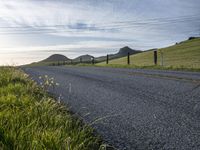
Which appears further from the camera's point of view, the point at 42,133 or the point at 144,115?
the point at 144,115

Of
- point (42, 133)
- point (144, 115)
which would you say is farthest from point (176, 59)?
point (42, 133)

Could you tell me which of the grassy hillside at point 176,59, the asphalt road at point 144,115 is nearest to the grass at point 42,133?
the asphalt road at point 144,115

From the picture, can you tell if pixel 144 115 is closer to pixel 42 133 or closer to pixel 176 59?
pixel 42 133

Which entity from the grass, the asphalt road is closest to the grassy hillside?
the asphalt road

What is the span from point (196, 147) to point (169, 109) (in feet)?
7.94

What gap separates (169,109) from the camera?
264 inches

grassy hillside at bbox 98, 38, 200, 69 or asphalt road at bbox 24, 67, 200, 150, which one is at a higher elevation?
grassy hillside at bbox 98, 38, 200, 69

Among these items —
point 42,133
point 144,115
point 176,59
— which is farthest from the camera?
point 176,59

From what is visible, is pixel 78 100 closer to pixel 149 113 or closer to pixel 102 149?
pixel 149 113

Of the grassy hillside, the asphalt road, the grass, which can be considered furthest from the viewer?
the grassy hillside

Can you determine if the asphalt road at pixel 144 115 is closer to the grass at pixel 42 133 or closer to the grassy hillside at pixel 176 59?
the grass at pixel 42 133

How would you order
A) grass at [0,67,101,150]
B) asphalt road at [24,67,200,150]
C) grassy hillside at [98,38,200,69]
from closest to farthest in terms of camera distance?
grass at [0,67,101,150], asphalt road at [24,67,200,150], grassy hillside at [98,38,200,69]

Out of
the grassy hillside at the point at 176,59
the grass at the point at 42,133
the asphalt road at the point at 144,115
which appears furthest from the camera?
the grassy hillside at the point at 176,59

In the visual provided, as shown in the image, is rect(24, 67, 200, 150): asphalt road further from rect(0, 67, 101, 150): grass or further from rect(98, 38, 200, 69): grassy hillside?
rect(98, 38, 200, 69): grassy hillside
